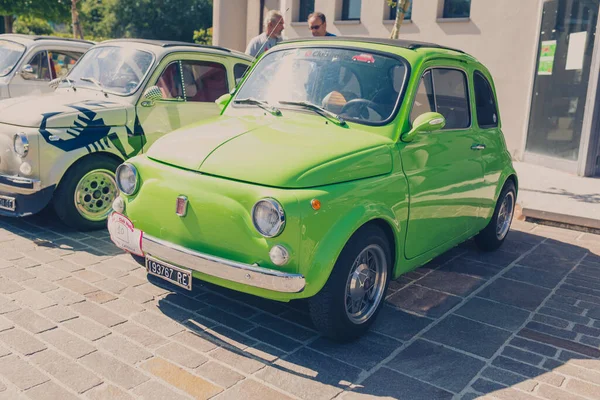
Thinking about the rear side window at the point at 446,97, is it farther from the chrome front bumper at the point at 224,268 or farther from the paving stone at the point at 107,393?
the paving stone at the point at 107,393

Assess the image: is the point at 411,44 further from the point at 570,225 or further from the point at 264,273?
the point at 570,225

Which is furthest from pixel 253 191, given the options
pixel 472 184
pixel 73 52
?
pixel 73 52

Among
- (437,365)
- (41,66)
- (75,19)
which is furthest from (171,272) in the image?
(75,19)

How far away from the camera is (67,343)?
3.77 m

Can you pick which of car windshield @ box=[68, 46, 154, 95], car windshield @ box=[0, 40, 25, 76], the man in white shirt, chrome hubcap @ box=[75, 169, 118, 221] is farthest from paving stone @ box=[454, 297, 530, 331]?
car windshield @ box=[0, 40, 25, 76]

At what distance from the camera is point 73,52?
32.0 ft

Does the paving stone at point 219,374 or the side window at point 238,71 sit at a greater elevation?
the side window at point 238,71

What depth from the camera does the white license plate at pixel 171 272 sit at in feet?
12.7

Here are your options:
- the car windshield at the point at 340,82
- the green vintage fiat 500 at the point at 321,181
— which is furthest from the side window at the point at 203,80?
the car windshield at the point at 340,82

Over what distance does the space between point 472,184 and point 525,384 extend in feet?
6.98

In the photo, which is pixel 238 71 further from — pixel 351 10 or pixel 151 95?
pixel 351 10

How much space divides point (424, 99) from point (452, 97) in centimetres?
60

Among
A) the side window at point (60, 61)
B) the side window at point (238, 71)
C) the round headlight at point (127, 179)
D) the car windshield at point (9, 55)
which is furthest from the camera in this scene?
the side window at point (60, 61)

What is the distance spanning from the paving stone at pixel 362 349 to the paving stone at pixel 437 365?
99 millimetres
